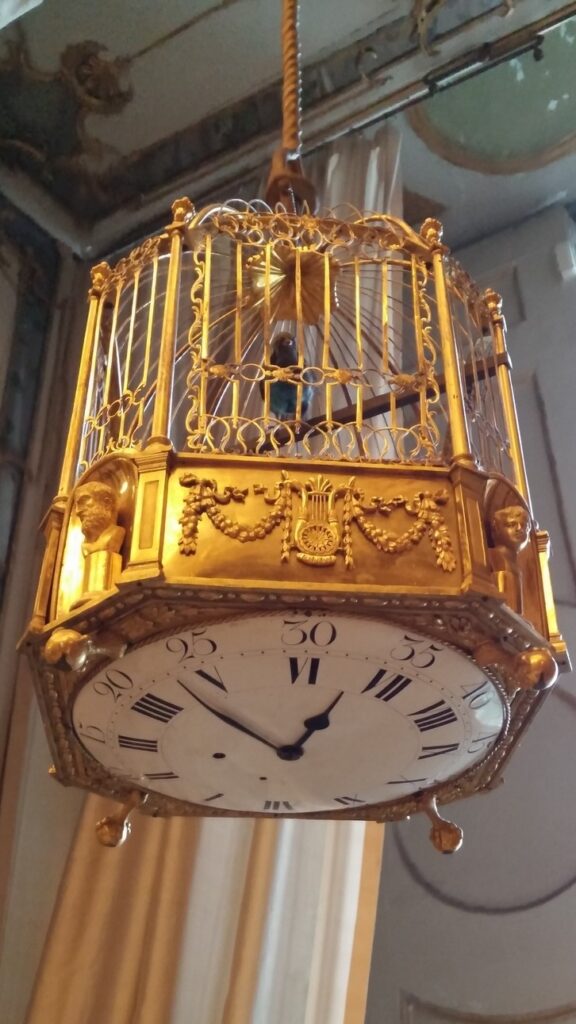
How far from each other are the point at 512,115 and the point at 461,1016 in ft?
8.48

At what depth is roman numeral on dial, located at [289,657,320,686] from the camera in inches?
46.5

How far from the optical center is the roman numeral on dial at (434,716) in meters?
1.26

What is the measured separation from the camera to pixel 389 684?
1.22 m

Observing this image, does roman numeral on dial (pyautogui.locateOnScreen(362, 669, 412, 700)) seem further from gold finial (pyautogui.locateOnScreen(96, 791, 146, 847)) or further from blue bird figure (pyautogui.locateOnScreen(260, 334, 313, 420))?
blue bird figure (pyautogui.locateOnScreen(260, 334, 313, 420))

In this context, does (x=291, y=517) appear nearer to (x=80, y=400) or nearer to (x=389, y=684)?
(x=389, y=684)

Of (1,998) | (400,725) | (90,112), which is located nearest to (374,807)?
(400,725)

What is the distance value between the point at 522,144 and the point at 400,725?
2585mm

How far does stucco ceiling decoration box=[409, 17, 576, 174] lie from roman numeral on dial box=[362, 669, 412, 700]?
252 cm

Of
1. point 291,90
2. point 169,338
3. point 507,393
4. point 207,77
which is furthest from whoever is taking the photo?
point 207,77

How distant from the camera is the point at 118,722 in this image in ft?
4.22

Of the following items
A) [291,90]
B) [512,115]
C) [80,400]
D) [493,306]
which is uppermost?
[512,115]

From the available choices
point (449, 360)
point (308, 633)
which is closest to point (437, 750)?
point (308, 633)

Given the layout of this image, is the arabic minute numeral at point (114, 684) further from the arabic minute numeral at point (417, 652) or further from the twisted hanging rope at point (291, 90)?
the twisted hanging rope at point (291, 90)

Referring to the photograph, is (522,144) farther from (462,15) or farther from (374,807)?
(374,807)
